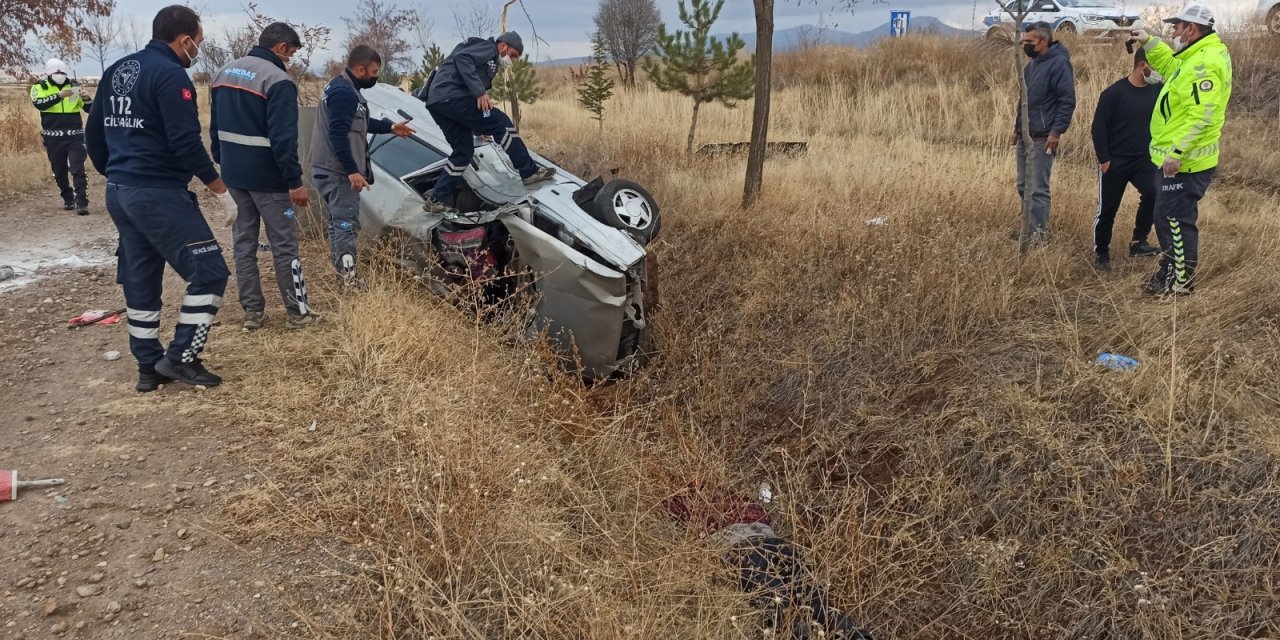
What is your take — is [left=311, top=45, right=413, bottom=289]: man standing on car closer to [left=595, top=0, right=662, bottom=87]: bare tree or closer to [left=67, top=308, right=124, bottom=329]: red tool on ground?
[left=67, top=308, right=124, bottom=329]: red tool on ground

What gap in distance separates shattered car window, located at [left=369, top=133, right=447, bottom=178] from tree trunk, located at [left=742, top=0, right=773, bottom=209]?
2.83m

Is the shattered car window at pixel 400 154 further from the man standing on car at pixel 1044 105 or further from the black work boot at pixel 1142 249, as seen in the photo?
the black work boot at pixel 1142 249

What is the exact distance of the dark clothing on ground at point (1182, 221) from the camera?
13.6ft

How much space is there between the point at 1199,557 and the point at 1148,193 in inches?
129

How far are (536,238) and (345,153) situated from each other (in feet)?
4.74

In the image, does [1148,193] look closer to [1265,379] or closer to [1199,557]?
[1265,379]

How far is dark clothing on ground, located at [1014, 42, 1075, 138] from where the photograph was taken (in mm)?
5125

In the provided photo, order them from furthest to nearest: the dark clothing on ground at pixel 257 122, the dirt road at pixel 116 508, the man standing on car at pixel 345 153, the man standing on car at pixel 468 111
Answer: the man standing on car at pixel 468 111, the man standing on car at pixel 345 153, the dark clothing on ground at pixel 257 122, the dirt road at pixel 116 508

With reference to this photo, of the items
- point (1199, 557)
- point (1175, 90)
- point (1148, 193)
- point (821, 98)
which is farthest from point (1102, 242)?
point (821, 98)

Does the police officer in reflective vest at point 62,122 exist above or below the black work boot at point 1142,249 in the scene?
above

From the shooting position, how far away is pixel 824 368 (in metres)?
4.55

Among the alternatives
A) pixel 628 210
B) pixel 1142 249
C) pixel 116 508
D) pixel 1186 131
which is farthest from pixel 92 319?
pixel 1142 249

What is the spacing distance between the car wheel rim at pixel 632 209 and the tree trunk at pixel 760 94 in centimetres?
164

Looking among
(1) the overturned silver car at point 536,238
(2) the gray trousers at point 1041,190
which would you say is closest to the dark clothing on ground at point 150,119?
(1) the overturned silver car at point 536,238
